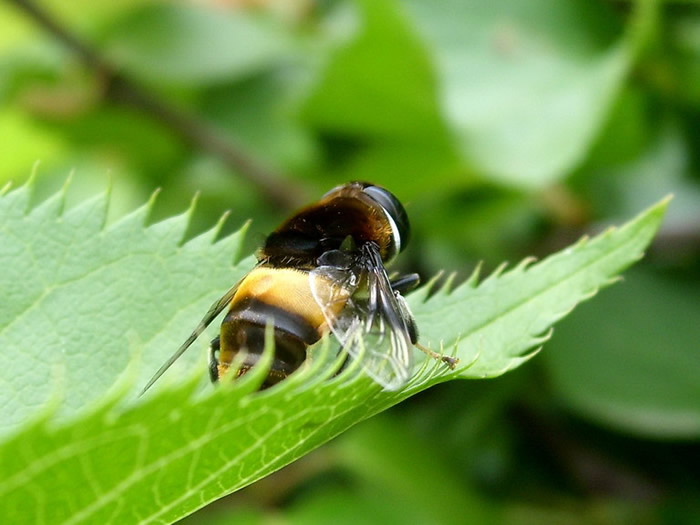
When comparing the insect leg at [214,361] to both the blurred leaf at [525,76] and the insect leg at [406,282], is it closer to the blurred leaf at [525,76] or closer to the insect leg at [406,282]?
Answer: the insect leg at [406,282]

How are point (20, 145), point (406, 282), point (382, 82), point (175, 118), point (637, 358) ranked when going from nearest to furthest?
point (406, 282) → point (637, 358) → point (382, 82) → point (175, 118) → point (20, 145)

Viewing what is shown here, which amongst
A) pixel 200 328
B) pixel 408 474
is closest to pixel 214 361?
pixel 200 328

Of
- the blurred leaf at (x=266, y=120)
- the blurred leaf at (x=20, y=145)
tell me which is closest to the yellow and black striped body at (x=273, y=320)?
the blurred leaf at (x=266, y=120)

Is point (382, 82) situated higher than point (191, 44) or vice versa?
point (191, 44)

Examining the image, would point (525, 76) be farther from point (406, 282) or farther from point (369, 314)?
point (369, 314)

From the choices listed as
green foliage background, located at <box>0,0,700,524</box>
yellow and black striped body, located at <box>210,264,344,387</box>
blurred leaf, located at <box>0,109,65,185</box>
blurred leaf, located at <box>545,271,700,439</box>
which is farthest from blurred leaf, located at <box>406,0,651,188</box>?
blurred leaf, located at <box>0,109,65,185</box>

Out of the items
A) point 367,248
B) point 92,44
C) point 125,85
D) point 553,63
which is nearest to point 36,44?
point 92,44

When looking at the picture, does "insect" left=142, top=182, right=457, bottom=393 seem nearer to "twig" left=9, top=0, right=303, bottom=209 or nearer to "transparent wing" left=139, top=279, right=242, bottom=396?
"transparent wing" left=139, top=279, right=242, bottom=396
